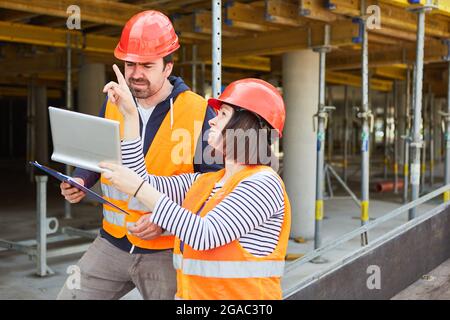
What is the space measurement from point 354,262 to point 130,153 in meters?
2.83

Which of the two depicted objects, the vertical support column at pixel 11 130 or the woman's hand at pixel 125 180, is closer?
the woman's hand at pixel 125 180

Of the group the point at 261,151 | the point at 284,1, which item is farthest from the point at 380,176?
the point at 261,151

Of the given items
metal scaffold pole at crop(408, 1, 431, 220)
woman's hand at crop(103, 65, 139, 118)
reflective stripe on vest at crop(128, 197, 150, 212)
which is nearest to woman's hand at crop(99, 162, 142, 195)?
woman's hand at crop(103, 65, 139, 118)

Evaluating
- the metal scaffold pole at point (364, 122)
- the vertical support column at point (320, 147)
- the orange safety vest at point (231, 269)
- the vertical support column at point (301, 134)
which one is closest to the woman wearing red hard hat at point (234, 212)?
the orange safety vest at point (231, 269)

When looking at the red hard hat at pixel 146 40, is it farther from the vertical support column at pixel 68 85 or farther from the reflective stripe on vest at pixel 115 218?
the vertical support column at pixel 68 85

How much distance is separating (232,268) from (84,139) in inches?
24.5

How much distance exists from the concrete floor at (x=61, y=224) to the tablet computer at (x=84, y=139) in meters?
3.42

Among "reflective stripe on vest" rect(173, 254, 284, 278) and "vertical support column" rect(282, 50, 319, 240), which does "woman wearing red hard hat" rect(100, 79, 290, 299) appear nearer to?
"reflective stripe on vest" rect(173, 254, 284, 278)

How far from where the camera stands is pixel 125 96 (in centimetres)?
186

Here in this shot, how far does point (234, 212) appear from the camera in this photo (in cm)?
176

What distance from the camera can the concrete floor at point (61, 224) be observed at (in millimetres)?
5457

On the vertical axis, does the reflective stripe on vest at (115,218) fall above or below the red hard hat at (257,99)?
below

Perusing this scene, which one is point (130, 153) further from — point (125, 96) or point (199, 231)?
point (199, 231)

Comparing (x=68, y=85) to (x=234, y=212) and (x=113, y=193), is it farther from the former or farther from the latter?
(x=234, y=212)
